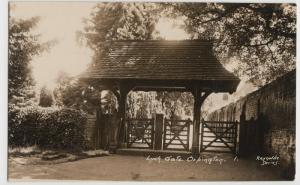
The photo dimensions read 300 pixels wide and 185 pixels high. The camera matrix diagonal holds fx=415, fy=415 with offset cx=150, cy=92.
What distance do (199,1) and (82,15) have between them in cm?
258

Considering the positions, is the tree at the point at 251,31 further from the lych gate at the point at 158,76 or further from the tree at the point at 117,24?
the tree at the point at 117,24

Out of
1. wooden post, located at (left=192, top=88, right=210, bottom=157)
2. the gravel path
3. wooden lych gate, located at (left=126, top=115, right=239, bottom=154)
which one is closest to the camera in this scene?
the gravel path

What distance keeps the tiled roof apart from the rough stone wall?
1.28 m

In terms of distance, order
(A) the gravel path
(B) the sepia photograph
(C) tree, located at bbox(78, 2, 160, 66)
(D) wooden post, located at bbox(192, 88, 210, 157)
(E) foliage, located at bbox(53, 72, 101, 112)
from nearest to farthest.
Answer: (A) the gravel path, (B) the sepia photograph, (C) tree, located at bbox(78, 2, 160, 66), (E) foliage, located at bbox(53, 72, 101, 112), (D) wooden post, located at bbox(192, 88, 210, 157)

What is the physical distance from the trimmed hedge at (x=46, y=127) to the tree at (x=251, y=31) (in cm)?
381

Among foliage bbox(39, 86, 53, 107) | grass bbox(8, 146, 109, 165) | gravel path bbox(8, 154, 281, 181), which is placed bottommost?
gravel path bbox(8, 154, 281, 181)

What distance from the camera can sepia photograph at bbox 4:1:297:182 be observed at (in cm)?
896

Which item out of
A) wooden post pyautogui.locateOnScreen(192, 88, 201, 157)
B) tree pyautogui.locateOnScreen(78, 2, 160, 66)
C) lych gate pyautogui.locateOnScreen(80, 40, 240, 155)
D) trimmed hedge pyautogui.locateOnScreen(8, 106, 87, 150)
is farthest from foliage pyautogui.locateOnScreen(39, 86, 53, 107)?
wooden post pyautogui.locateOnScreen(192, 88, 201, 157)

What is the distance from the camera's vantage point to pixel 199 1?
912 cm

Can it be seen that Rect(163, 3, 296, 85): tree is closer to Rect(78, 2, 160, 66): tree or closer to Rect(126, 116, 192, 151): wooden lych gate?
Rect(78, 2, 160, 66): tree

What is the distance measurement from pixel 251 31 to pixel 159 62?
96.5 inches

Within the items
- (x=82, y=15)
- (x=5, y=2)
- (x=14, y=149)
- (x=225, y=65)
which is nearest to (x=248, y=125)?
(x=225, y=65)

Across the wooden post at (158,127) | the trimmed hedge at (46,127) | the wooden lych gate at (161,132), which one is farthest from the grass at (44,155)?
the wooden post at (158,127)

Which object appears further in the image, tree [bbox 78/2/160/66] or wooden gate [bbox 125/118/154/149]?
wooden gate [bbox 125/118/154/149]
